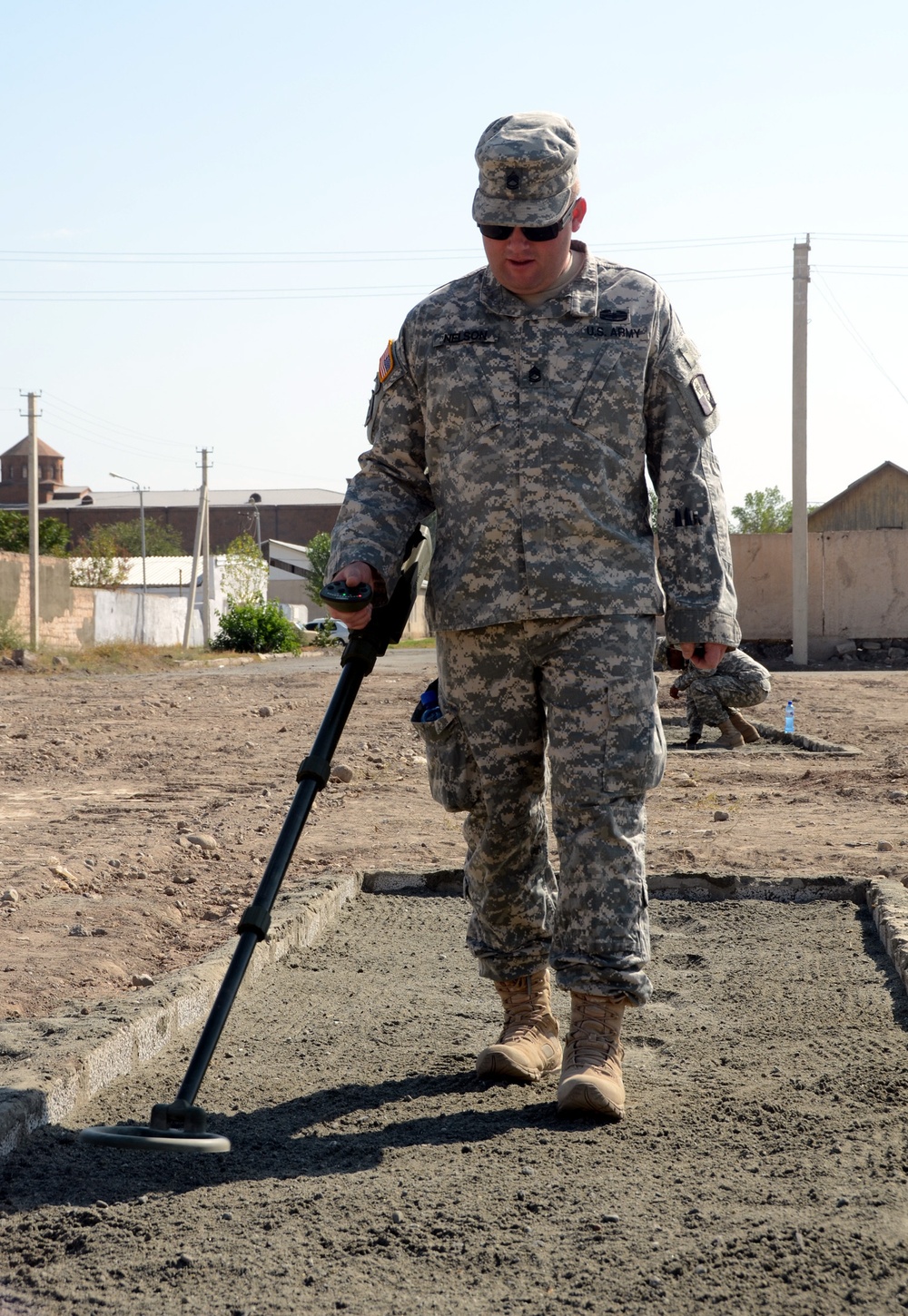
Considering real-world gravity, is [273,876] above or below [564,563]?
below

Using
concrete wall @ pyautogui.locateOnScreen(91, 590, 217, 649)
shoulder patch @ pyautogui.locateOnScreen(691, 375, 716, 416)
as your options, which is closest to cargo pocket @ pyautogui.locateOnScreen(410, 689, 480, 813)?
shoulder patch @ pyautogui.locateOnScreen(691, 375, 716, 416)

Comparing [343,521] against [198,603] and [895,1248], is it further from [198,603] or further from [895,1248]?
[198,603]

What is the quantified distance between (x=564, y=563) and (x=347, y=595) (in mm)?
479

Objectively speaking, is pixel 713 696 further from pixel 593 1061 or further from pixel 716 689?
pixel 593 1061

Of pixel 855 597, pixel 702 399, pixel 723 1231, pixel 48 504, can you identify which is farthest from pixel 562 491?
pixel 48 504

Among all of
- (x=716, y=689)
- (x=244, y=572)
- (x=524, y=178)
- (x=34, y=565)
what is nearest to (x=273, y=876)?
(x=524, y=178)

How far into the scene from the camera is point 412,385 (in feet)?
10.8

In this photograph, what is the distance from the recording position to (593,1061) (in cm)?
292

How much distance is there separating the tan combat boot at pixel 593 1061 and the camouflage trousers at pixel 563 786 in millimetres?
47

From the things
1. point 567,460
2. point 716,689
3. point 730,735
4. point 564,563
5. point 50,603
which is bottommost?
point 730,735

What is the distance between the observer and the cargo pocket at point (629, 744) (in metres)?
3.01

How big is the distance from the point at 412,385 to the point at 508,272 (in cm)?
36

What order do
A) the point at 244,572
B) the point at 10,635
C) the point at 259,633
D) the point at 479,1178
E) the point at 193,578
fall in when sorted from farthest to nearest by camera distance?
the point at 244,572
the point at 193,578
the point at 259,633
the point at 10,635
the point at 479,1178

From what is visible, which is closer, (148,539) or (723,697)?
(723,697)
